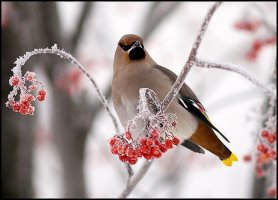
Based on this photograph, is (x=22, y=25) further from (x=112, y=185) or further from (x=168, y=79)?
(x=112, y=185)

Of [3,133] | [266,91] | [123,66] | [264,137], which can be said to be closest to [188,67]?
[266,91]

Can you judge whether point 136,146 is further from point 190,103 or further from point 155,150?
point 190,103

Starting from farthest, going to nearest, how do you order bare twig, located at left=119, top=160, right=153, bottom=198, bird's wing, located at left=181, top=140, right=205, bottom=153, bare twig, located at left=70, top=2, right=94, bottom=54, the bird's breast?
bare twig, located at left=70, top=2, right=94, bottom=54 → bird's wing, located at left=181, top=140, right=205, bottom=153 → the bird's breast → bare twig, located at left=119, top=160, right=153, bottom=198

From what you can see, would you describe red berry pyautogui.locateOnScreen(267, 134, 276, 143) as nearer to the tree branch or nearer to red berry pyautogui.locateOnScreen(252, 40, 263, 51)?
the tree branch

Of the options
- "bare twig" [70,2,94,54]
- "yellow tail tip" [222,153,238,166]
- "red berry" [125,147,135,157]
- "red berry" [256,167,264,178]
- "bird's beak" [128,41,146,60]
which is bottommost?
"red berry" [256,167,264,178]

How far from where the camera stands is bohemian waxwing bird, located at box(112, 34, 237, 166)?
2754 millimetres

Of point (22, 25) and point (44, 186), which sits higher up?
point (22, 25)

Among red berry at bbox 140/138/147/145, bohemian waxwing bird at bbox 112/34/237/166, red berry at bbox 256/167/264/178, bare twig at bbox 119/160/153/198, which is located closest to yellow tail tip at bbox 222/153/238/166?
bohemian waxwing bird at bbox 112/34/237/166

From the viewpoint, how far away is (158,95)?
108 inches

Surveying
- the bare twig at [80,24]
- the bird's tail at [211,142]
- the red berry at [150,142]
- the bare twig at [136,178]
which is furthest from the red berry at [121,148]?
the bare twig at [80,24]

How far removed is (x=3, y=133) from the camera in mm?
4023

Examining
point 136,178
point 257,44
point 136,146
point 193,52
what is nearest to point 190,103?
point 136,178

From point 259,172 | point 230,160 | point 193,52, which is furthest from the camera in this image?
point 259,172

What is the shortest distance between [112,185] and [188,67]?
9631 mm
